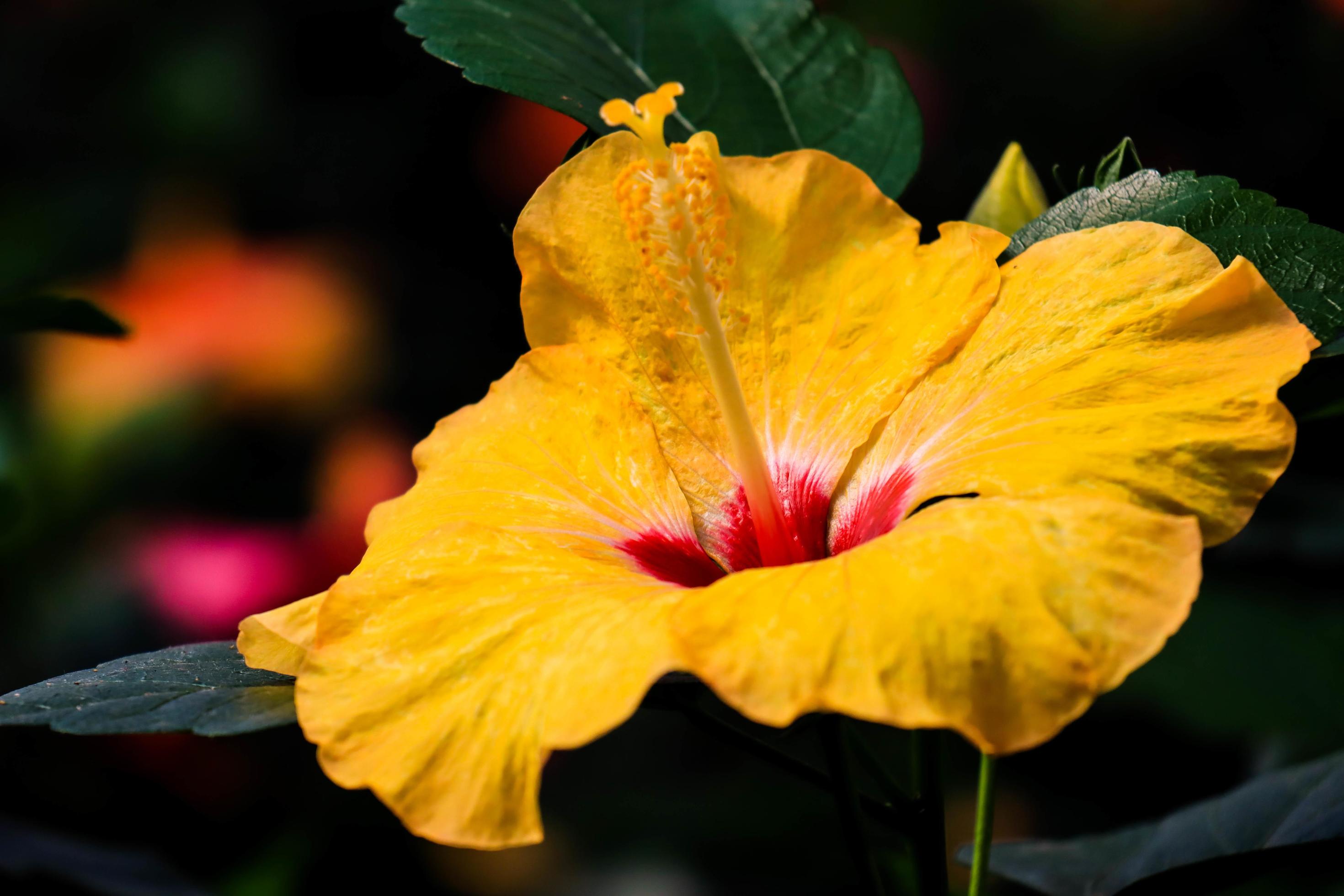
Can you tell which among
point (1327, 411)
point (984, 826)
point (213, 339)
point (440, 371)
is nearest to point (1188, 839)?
point (984, 826)

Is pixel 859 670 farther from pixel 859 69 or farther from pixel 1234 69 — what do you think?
pixel 1234 69

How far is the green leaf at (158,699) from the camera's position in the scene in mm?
741

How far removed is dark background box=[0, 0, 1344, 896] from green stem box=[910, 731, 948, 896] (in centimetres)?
63

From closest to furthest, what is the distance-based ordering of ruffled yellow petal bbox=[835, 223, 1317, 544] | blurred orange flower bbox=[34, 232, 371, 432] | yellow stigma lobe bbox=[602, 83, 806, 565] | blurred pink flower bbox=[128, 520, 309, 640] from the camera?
ruffled yellow petal bbox=[835, 223, 1317, 544], yellow stigma lobe bbox=[602, 83, 806, 565], blurred pink flower bbox=[128, 520, 309, 640], blurred orange flower bbox=[34, 232, 371, 432]

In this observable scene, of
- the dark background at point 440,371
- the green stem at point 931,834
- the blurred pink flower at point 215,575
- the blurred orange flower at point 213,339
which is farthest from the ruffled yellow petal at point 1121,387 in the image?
the blurred orange flower at point 213,339

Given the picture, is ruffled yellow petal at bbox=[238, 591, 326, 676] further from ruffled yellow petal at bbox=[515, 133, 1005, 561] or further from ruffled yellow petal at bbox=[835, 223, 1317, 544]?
ruffled yellow petal at bbox=[835, 223, 1317, 544]

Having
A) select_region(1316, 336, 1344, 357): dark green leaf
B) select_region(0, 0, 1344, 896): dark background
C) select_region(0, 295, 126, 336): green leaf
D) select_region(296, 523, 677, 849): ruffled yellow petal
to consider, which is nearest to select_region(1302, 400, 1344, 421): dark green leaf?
select_region(1316, 336, 1344, 357): dark green leaf

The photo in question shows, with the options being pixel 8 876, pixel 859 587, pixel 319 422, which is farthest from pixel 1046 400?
pixel 319 422

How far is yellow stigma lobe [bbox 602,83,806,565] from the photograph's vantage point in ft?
3.09

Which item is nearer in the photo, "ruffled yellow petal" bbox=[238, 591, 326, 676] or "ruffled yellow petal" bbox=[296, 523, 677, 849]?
"ruffled yellow petal" bbox=[296, 523, 677, 849]

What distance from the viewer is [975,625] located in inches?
24.8

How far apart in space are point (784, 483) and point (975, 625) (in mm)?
420

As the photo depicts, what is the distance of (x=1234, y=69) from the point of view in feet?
8.93

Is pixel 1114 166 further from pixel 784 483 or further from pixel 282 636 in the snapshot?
pixel 282 636
